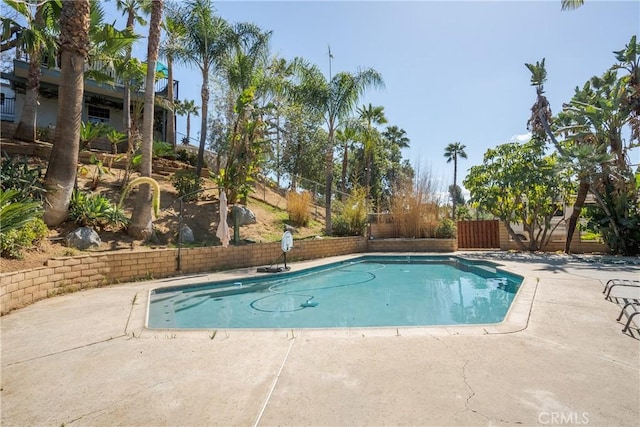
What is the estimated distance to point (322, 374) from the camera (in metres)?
2.73

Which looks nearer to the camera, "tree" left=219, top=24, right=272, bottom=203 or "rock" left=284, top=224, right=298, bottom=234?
"tree" left=219, top=24, right=272, bottom=203

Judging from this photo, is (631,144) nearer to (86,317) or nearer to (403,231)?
(403,231)

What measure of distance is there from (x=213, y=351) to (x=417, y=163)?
12411mm

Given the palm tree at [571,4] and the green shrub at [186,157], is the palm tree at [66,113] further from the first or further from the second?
the palm tree at [571,4]

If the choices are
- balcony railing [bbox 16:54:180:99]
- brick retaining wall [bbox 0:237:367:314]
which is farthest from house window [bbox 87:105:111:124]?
brick retaining wall [bbox 0:237:367:314]

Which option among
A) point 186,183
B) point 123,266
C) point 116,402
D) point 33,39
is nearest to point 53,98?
point 186,183

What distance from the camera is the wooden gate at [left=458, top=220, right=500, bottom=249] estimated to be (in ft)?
48.1

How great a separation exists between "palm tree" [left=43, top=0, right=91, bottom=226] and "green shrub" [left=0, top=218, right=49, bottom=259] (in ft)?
3.08

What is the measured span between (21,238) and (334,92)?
1072 cm

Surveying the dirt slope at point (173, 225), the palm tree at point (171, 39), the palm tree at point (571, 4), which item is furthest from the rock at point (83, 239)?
the palm tree at point (571, 4)

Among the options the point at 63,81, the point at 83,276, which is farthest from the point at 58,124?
the point at 83,276

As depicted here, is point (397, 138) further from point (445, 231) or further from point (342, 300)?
point (342, 300)

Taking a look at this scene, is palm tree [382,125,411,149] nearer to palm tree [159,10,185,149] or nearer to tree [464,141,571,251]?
tree [464,141,571,251]

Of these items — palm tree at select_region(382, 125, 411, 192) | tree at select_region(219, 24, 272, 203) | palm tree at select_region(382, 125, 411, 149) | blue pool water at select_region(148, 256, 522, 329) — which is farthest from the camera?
palm tree at select_region(382, 125, 411, 149)
